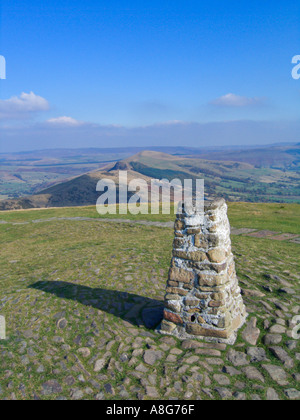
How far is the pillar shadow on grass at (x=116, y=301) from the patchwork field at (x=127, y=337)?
32mm

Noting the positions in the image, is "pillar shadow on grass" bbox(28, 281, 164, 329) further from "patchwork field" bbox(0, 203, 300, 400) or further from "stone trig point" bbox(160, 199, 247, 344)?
"stone trig point" bbox(160, 199, 247, 344)

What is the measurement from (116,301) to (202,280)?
3535 millimetres

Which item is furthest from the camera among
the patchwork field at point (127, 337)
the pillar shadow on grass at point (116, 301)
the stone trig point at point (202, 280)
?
the pillar shadow on grass at point (116, 301)

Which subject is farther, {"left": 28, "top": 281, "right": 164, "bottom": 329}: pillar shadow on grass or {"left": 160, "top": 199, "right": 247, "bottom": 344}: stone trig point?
{"left": 28, "top": 281, "right": 164, "bottom": 329}: pillar shadow on grass

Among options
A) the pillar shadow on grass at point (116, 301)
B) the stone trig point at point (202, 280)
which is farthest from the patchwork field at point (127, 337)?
the stone trig point at point (202, 280)

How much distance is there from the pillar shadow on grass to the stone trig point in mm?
1090

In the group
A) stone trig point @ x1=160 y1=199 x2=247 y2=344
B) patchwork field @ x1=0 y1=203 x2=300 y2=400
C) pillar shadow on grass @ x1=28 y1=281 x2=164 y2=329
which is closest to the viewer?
patchwork field @ x1=0 y1=203 x2=300 y2=400

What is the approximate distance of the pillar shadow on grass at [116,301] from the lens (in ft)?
26.8

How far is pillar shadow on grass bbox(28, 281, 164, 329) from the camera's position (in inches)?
322

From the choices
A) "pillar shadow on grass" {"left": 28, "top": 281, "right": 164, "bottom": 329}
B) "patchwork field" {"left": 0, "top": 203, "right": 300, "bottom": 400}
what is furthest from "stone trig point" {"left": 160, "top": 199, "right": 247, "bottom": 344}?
"pillar shadow on grass" {"left": 28, "top": 281, "right": 164, "bottom": 329}

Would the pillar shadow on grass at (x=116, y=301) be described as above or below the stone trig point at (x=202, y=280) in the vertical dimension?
below

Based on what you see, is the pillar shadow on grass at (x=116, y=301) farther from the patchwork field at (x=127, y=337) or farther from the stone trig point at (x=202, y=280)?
the stone trig point at (x=202, y=280)

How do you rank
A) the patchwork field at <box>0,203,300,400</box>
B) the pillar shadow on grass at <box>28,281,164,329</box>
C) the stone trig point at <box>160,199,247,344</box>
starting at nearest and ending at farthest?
the patchwork field at <box>0,203,300,400</box> → the stone trig point at <box>160,199,247,344</box> → the pillar shadow on grass at <box>28,281,164,329</box>
